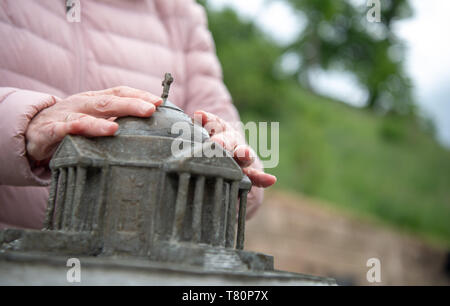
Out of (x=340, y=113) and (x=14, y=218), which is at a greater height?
(x=340, y=113)

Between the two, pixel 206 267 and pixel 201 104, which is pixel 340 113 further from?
pixel 206 267

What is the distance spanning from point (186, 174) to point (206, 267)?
12.0 inches

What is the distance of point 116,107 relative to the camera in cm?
176

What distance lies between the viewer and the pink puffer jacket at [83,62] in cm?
179

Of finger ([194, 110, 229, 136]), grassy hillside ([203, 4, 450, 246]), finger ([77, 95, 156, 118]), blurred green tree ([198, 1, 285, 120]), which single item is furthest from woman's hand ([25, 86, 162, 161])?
blurred green tree ([198, 1, 285, 120])

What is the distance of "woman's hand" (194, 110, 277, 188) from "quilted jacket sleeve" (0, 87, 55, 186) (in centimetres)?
61

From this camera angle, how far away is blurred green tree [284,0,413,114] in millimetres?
24156

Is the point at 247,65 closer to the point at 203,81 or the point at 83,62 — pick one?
the point at 203,81

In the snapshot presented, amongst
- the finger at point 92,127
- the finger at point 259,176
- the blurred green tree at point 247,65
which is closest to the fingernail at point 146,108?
the finger at point 92,127

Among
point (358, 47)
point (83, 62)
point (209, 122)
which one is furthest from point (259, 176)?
point (358, 47)

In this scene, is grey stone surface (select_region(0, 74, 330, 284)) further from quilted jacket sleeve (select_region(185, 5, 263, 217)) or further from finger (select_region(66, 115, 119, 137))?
quilted jacket sleeve (select_region(185, 5, 263, 217))

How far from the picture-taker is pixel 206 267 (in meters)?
1.52
